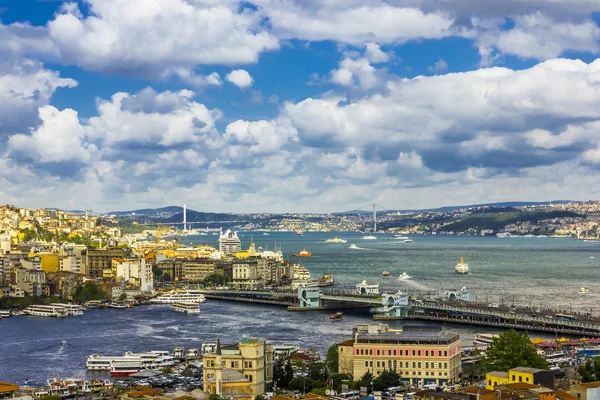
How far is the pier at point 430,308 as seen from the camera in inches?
1548

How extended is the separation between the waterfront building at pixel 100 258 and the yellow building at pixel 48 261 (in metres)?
3.53

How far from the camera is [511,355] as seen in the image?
2508cm

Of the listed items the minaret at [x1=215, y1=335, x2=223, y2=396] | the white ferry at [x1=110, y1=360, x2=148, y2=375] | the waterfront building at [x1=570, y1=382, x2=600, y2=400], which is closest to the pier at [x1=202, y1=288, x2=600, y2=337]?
the waterfront building at [x1=570, y1=382, x2=600, y2=400]

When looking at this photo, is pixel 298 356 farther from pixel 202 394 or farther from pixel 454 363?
pixel 202 394

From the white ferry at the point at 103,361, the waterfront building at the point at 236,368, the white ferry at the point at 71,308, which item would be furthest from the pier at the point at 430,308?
the waterfront building at the point at 236,368

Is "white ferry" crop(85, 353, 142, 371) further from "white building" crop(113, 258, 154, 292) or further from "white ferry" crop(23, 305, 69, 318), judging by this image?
"white building" crop(113, 258, 154, 292)

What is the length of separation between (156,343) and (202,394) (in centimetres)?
1422

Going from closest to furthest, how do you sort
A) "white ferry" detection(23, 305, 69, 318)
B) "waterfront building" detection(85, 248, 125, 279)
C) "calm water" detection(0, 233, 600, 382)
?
"calm water" detection(0, 233, 600, 382), "white ferry" detection(23, 305, 69, 318), "waterfront building" detection(85, 248, 125, 279)

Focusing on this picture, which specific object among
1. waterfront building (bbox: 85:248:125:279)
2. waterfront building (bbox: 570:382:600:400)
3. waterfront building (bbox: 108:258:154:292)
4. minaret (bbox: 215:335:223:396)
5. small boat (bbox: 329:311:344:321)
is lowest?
small boat (bbox: 329:311:344:321)

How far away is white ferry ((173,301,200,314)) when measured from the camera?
4869 centimetres

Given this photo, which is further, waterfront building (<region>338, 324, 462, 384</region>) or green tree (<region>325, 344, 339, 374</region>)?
green tree (<region>325, 344, 339, 374</region>)

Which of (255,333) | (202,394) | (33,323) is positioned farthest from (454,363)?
(33,323)

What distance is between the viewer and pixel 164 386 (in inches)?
1024

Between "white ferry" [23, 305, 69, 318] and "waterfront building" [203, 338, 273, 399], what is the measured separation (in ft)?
87.5
